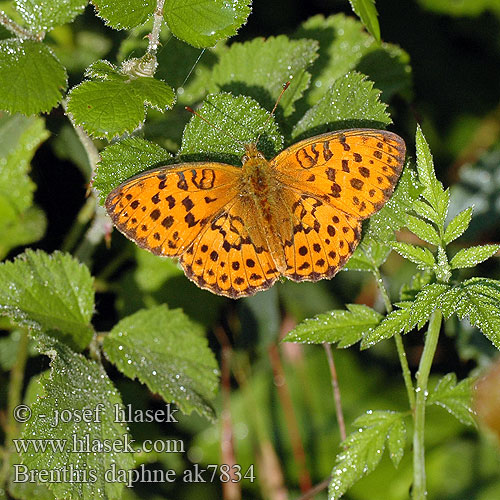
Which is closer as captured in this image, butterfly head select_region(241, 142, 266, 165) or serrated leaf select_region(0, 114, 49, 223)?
butterfly head select_region(241, 142, 266, 165)

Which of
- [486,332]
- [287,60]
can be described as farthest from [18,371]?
[486,332]

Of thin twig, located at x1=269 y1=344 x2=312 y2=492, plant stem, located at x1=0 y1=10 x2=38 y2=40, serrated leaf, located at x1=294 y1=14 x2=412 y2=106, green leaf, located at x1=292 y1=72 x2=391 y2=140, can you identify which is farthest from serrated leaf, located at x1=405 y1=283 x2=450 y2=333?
plant stem, located at x1=0 y1=10 x2=38 y2=40

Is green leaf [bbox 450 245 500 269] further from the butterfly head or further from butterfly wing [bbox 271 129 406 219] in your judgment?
the butterfly head

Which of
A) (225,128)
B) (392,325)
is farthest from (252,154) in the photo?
(392,325)

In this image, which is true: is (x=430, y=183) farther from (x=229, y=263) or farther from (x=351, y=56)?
(x=351, y=56)

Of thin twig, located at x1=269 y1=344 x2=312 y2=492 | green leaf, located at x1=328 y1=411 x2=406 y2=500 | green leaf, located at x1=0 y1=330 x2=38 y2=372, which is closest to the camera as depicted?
green leaf, located at x1=328 y1=411 x2=406 y2=500

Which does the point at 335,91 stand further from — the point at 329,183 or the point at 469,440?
the point at 469,440
